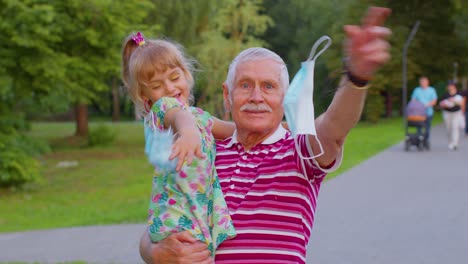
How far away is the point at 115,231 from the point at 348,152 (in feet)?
38.6

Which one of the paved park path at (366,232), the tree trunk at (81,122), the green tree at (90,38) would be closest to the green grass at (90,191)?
the paved park path at (366,232)

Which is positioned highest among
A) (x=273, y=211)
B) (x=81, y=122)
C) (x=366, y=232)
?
(x=273, y=211)

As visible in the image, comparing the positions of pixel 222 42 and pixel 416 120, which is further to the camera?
pixel 222 42

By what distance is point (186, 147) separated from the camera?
2.33 m

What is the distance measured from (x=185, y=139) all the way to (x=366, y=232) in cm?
624

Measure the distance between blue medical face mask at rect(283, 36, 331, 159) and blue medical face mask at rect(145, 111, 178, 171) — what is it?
41cm

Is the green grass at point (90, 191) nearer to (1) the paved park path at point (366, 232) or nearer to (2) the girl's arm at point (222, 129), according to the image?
(1) the paved park path at point (366, 232)

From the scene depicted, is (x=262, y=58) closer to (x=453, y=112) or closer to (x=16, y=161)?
(x=16, y=161)

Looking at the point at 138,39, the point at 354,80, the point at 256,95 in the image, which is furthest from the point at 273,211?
the point at 138,39

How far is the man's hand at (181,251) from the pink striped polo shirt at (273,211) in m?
0.12

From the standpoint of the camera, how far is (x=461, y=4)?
36.2 m

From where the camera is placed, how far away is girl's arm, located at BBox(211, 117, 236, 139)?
3.03m

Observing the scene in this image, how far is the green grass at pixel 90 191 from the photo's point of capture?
11.8 m

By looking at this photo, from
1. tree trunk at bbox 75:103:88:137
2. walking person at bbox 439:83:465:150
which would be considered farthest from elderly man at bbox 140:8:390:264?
tree trunk at bbox 75:103:88:137
